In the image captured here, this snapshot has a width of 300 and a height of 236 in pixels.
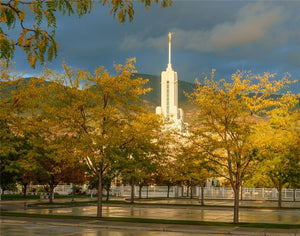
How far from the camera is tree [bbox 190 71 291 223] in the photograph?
23.1m

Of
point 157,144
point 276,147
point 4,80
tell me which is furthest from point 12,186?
point 276,147

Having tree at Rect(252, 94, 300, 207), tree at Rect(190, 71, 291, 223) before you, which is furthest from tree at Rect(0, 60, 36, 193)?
tree at Rect(252, 94, 300, 207)

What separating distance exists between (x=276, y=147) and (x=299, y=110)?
15.6 m

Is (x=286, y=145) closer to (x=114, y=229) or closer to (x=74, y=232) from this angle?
(x=114, y=229)

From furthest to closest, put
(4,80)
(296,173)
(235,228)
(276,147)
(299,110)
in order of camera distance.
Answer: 1. (296,173)
2. (299,110)
3. (4,80)
4. (276,147)
5. (235,228)

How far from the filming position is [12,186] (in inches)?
2223

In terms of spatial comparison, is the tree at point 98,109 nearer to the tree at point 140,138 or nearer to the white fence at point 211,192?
the tree at point 140,138

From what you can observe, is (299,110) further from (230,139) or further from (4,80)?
(4,80)

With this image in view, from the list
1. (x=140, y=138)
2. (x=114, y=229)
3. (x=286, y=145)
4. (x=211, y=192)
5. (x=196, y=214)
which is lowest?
(x=211, y=192)

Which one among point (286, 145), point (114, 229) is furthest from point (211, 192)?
point (114, 229)

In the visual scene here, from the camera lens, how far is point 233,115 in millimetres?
23422

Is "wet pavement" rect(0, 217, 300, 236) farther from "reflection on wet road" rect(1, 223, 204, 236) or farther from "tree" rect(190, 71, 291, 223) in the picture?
"tree" rect(190, 71, 291, 223)

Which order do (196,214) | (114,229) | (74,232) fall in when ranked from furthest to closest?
(196,214) → (114,229) → (74,232)

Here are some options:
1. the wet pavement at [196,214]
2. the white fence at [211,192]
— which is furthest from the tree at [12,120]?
the white fence at [211,192]
